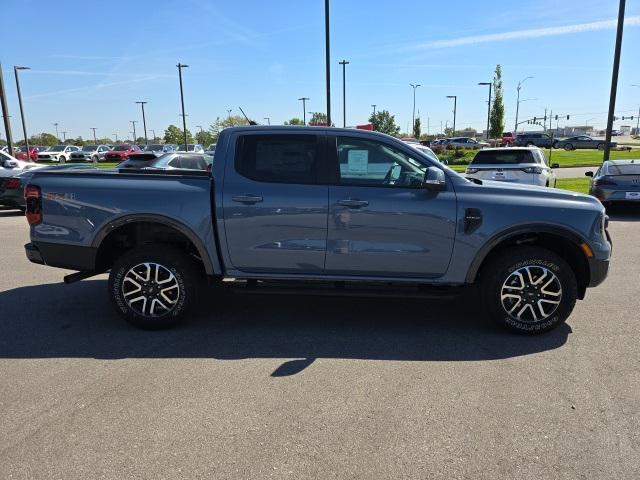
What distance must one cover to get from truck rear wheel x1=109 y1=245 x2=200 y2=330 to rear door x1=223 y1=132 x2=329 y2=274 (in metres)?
0.52

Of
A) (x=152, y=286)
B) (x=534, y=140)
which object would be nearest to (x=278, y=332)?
(x=152, y=286)

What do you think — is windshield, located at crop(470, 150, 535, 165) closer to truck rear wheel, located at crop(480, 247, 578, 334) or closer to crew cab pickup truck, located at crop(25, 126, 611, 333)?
crew cab pickup truck, located at crop(25, 126, 611, 333)

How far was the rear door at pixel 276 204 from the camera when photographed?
15.0 feet

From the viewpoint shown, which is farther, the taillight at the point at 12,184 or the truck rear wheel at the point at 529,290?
the taillight at the point at 12,184

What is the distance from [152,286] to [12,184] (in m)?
10.2

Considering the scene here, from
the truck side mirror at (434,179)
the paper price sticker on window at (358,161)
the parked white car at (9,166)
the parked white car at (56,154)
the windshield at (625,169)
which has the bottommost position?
the parked white car at (56,154)

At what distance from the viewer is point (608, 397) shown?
11.6 ft

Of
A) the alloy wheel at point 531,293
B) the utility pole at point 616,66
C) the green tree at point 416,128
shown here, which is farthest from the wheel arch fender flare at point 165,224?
the green tree at point 416,128

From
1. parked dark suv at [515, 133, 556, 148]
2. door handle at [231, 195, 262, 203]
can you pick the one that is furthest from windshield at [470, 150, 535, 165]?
parked dark suv at [515, 133, 556, 148]

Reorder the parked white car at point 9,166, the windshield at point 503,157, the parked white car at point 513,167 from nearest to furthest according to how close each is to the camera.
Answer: the parked white car at point 513,167
the windshield at point 503,157
the parked white car at point 9,166

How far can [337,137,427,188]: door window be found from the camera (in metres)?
4.61

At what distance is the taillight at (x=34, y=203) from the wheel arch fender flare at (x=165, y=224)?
601mm

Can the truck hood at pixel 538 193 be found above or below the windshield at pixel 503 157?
above

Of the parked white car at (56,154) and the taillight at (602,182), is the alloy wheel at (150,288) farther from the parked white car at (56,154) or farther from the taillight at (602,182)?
the parked white car at (56,154)
